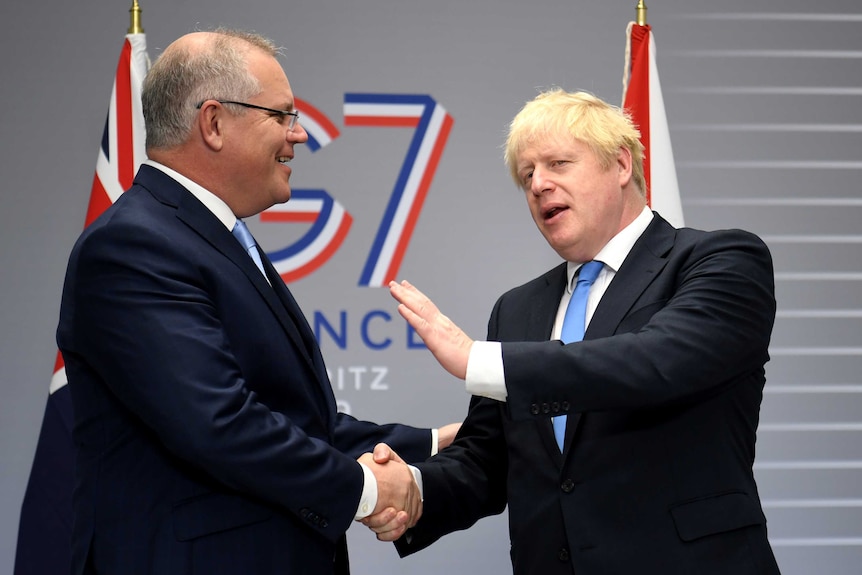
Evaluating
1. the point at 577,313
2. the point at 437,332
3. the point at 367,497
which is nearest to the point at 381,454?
the point at 367,497

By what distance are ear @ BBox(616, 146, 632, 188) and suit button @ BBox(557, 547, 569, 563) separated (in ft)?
2.79

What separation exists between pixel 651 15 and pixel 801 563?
242 cm

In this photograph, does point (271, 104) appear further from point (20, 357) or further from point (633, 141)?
point (20, 357)

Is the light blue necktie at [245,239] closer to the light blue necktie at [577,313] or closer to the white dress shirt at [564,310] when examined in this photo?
the white dress shirt at [564,310]

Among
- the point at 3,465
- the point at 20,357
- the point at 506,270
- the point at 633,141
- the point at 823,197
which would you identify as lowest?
the point at 3,465

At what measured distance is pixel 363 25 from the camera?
14.2ft

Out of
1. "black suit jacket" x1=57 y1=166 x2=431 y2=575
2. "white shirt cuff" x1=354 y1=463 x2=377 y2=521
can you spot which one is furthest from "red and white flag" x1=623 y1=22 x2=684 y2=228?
"black suit jacket" x1=57 y1=166 x2=431 y2=575

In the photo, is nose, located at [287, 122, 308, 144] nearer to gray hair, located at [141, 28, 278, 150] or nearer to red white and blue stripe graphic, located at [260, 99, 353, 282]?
gray hair, located at [141, 28, 278, 150]

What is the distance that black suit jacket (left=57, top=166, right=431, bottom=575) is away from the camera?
1.83m

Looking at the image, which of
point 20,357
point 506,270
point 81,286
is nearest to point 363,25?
point 506,270

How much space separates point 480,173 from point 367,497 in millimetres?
2380

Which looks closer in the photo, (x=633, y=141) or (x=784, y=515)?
(x=633, y=141)

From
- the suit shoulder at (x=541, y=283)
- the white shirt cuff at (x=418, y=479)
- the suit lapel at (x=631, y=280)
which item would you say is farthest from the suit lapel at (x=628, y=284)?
the white shirt cuff at (x=418, y=479)

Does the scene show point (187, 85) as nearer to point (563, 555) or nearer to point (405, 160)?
point (563, 555)
